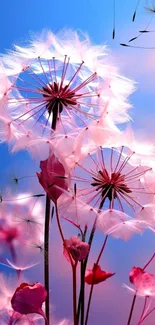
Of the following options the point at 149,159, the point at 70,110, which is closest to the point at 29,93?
the point at 70,110

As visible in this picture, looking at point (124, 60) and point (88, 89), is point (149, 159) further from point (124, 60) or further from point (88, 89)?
point (124, 60)

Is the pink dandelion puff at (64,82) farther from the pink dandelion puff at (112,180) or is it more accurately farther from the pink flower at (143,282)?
the pink flower at (143,282)

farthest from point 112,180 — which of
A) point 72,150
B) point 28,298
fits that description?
point 28,298

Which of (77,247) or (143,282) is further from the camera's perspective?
(143,282)

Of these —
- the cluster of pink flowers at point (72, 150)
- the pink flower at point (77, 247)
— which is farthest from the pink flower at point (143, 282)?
the pink flower at point (77, 247)

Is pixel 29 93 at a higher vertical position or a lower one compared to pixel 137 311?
higher

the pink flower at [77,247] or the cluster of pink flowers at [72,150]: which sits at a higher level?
the cluster of pink flowers at [72,150]

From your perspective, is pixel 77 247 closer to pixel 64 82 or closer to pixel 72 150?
pixel 72 150
